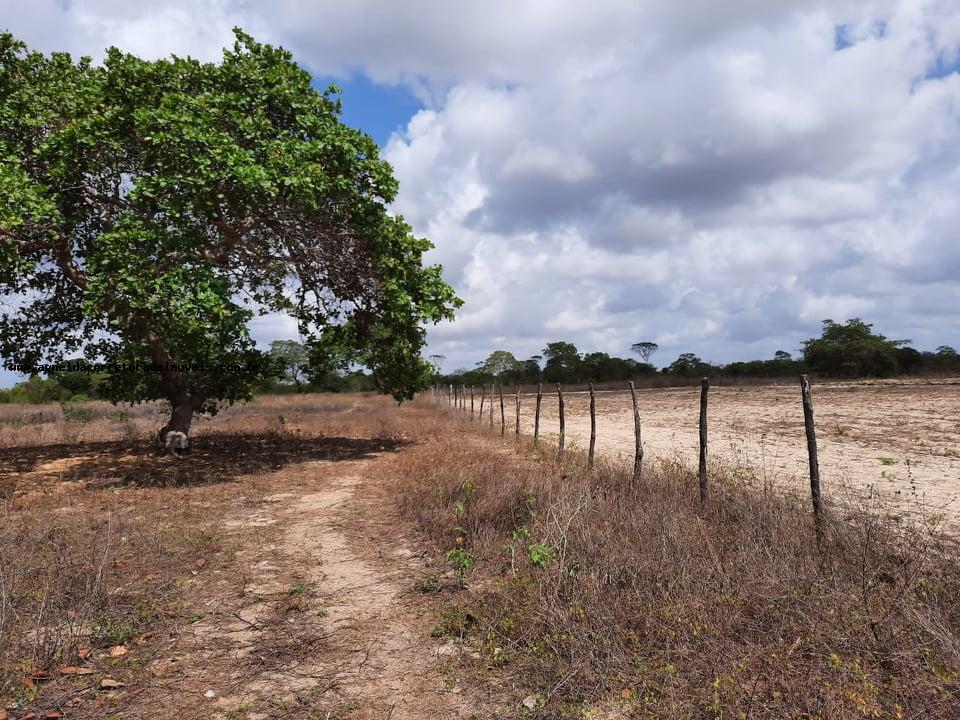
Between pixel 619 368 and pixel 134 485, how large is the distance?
8434 centimetres

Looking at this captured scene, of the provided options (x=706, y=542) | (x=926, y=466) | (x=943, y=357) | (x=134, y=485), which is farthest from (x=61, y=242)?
(x=943, y=357)

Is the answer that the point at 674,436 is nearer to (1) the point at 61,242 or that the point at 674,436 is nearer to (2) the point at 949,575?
(2) the point at 949,575

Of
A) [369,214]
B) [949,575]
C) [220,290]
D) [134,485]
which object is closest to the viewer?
[949,575]

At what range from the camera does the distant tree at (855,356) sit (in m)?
64.1

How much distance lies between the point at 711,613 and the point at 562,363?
99804 millimetres

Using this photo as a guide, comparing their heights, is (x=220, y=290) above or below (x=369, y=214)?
below

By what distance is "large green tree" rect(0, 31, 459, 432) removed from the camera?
12594 mm

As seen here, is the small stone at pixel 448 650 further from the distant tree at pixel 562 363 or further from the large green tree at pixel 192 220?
the distant tree at pixel 562 363

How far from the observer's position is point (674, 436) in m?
20.8

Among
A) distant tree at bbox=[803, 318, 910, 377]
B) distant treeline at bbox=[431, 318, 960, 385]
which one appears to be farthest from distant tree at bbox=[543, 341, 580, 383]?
distant tree at bbox=[803, 318, 910, 377]

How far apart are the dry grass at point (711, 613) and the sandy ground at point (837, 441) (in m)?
1.98

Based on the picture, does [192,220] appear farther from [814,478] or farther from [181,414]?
[814,478]

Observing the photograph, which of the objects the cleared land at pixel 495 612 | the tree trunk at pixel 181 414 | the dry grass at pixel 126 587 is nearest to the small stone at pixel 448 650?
the cleared land at pixel 495 612

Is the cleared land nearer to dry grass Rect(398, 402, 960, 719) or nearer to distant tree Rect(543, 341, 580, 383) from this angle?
dry grass Rect(398, 402, 960, 719)
